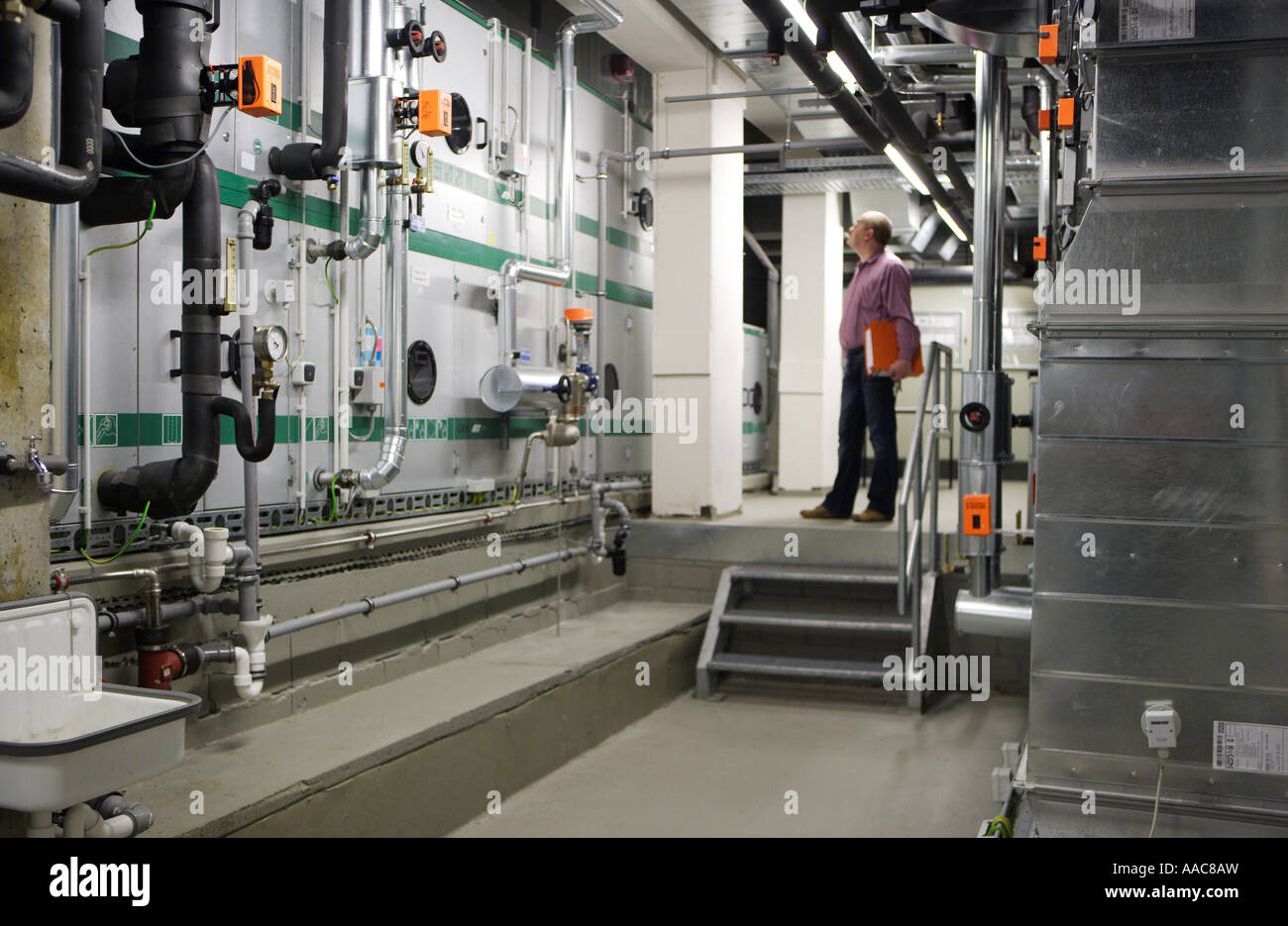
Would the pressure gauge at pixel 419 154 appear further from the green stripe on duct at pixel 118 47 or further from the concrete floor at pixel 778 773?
the concrete floor at pixel 778 773

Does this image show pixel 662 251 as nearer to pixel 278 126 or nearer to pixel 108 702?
pixel 278 126

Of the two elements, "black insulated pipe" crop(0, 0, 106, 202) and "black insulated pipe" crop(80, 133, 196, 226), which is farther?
"black insulated pipe" crop(80, 133, 196, 226)

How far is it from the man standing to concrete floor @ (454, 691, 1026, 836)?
1.40m

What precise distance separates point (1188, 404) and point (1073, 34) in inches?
52.4

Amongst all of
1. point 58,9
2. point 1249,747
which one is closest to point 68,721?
point 58,9

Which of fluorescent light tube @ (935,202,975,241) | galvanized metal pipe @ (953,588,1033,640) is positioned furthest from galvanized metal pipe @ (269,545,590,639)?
fluorescent light tube @ (935,202,975,241)

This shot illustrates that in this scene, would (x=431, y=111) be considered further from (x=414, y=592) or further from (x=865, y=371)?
(x=865, y=371)

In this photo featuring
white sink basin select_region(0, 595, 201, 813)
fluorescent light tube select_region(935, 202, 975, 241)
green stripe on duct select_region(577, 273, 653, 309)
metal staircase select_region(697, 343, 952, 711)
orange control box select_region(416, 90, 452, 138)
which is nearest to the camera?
white sink basin select_region(0, 595, 201, 813)

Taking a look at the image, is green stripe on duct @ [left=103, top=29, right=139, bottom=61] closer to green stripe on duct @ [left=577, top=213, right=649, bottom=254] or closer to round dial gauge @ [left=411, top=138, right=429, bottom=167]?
round dial gauge @ [left=411, top=138, right=429, bottom=167]

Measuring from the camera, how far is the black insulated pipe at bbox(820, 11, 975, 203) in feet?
16.0

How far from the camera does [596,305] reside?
23.6 ft

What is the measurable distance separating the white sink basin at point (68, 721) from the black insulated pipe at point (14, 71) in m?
1.15

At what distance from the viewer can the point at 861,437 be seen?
7.07 m

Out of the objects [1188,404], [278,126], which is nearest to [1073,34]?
[1188,404]
